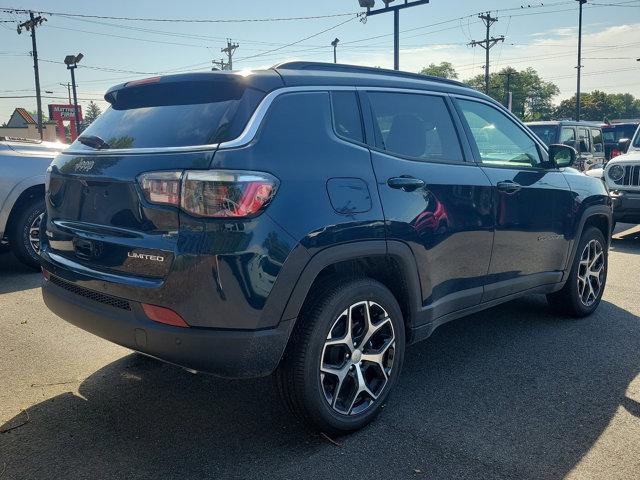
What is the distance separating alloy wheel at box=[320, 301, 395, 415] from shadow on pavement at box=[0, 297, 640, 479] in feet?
0.63

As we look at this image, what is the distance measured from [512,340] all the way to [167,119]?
3.08m

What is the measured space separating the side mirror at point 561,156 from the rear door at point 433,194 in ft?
3.32

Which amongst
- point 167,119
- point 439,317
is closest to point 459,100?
point 439,317

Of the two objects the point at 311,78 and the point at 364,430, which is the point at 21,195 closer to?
the point at 311,78

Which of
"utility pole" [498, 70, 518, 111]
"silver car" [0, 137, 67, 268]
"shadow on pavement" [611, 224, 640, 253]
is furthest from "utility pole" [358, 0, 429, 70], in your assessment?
"silver car" [0, 137, 67, 268]

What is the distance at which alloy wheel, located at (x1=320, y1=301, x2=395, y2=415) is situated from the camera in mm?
2914

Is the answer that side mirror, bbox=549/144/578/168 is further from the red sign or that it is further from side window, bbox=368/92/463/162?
the red sign

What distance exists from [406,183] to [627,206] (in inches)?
277

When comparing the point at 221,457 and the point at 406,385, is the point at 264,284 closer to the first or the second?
the point at 221,457

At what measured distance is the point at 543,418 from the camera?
318 centimetres

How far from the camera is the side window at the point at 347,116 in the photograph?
9.78 ft

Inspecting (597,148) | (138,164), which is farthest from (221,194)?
(597,148)

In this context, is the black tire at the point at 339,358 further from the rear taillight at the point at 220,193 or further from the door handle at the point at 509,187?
the door handle at the point at 509,187

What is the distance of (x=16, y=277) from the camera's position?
21.0 feet
